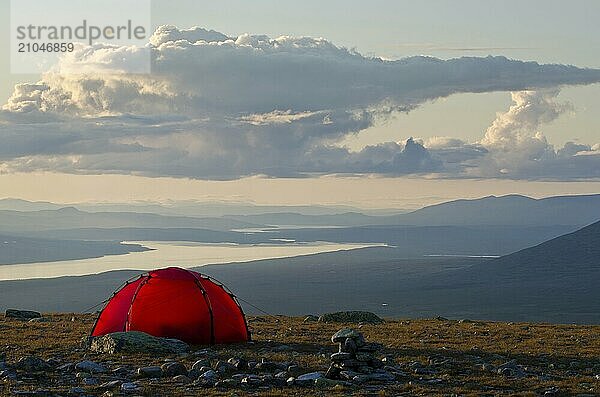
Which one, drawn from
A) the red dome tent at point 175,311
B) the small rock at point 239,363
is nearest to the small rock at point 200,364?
the small rock at point 239,363

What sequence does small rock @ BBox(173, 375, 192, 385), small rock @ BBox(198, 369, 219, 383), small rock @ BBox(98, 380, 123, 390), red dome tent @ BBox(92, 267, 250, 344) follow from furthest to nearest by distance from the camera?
red dome tent @ BBox(92, 267, 250, 344) < small rock @ BBox(173, 375, 192, 385) < small rock @ BBox(198, 369, 219, 383) < small rock @ BBox(98, 380, 123, 390)

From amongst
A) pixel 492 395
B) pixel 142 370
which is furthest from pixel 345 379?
pixel 142 370

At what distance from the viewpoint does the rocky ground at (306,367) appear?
2539cm

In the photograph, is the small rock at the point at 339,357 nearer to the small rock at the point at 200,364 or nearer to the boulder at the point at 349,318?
the small rock at the point at 200,364

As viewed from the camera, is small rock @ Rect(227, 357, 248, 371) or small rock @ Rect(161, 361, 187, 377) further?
small rock @ Rect(227, 357, 248, 371)

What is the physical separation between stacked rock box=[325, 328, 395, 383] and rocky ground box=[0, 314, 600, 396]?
3cm

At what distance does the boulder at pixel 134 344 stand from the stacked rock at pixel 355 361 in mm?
6455

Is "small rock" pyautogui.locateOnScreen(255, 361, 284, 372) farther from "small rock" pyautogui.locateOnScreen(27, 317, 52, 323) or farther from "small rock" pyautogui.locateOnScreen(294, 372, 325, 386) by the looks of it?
"small rock" pyautogui.locateOnScreen(27, 317, 52, 323)

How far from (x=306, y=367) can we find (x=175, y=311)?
7.71 metres

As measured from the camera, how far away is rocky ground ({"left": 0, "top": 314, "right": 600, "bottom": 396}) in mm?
25391

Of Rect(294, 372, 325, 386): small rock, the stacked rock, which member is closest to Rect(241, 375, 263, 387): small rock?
Rect(294, 372, 325, 386): small rock

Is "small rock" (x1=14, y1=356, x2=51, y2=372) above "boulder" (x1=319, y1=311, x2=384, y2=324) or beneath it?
above

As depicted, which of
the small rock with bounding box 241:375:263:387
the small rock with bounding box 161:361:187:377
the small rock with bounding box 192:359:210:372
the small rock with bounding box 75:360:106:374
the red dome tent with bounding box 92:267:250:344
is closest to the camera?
the small rock with bounding box 241:375:263:387

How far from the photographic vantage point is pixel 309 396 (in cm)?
2434
